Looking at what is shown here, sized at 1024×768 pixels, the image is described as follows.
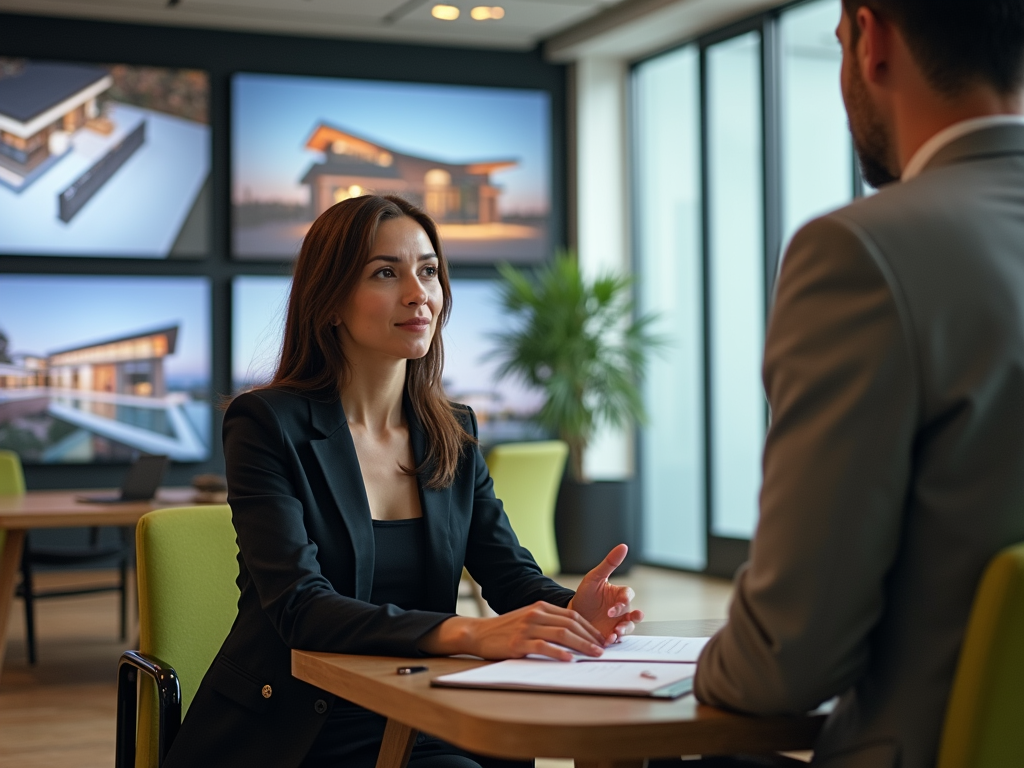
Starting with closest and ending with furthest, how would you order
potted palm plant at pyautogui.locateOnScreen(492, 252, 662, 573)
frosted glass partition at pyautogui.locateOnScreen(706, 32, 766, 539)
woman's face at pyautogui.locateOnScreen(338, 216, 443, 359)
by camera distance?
1. woman's face at pyautogui.locateOnScreen(338, 216, 443, 359)
2. frosted glass partition at pyautogui.locateOnScreen(706, 32, 766, 539)
3. potted palm plant at pyautogui.locateOnScreen(492, 252, 662, 573)

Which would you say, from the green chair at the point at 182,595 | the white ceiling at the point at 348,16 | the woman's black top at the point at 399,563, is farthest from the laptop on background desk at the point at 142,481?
the white ceiling at the point at 348,16

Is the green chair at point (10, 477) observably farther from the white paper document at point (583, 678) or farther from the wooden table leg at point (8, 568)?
the white paper document at point (583, 678)

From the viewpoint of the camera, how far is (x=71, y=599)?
7551mm

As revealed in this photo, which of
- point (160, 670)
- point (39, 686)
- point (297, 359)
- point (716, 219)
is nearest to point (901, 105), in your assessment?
point (297, 359)

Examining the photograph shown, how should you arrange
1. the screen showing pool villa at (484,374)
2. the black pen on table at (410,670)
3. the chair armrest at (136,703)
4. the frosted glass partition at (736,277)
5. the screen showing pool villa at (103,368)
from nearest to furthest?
the black pen on table at (410,670) < the chair armrest at (136,703) < the frosted glass partition at (736,277) < the screen showing pool villa at (103,368) < the screen showing pool villa at (484,374)

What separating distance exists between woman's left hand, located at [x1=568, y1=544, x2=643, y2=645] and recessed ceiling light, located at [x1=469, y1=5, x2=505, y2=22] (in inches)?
258

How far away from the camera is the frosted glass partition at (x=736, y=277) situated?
7664 millimetres

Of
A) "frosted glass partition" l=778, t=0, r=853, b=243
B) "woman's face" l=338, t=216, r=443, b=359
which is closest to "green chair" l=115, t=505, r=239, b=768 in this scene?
"woman's face" l=338, t=216, r=443, b=359

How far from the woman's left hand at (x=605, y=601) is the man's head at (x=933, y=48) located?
2.55 feet

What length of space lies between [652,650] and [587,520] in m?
6.32

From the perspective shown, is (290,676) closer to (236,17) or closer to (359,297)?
(359,297)

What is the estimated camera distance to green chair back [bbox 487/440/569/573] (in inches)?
220

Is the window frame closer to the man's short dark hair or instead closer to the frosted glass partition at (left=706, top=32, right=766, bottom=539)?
the frosted glass partition at (left=706, top=32, right=766, bottom=539)

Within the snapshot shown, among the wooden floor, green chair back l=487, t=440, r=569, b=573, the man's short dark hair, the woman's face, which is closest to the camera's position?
the man's short dark hair
